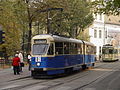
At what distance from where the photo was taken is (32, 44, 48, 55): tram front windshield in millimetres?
21812

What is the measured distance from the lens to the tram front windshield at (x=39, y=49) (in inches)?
859

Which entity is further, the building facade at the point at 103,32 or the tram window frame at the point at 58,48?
the building facade at the point at 103,32

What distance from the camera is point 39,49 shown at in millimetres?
22016

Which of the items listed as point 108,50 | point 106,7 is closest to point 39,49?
point 106,7

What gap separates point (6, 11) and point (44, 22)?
6.52 metres

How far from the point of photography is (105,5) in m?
21.8

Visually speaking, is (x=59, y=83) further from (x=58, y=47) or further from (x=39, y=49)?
(x=58, y=47)

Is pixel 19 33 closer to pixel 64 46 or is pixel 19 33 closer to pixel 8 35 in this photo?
pixel 8 35

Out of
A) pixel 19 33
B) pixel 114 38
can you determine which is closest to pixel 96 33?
pixel 114 38

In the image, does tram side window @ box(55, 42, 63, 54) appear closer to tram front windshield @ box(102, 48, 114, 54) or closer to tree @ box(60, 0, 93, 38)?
tree @ box(60, 0, 93, 38)

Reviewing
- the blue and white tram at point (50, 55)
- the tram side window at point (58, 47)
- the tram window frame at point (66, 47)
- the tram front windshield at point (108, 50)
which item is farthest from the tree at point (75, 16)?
the tram side window at point (58, 47)

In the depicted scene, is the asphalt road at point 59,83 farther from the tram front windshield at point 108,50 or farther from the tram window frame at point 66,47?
the tram front windshield at point 108,50

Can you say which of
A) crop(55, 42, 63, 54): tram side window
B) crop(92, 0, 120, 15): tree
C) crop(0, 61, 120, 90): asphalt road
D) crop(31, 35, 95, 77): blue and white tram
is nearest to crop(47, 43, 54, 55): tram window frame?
crop(31, 35, 95, 77): blue and white tram

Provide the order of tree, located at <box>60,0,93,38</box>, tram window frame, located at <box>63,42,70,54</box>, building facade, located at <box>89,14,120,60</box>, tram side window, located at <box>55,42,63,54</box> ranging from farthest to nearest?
building facade, located at <box>89,14,120,60</box>, tree, located at <box>60,0,93,38</box>, tram window frame, located at <box>63,42,70,54</box>, tram side window, located at <box>55,42,63,54</box>
